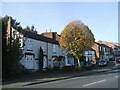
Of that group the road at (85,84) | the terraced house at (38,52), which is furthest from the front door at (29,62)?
the road at (85,84)

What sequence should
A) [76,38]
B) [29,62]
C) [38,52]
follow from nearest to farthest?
1. [29,62]
2. [38,52]
3. [76,38]

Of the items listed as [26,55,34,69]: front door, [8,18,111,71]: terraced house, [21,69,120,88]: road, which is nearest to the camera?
[21,69,120,88]: road

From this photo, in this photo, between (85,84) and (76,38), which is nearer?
(85,84)

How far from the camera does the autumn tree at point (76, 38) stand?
5528 centimetres

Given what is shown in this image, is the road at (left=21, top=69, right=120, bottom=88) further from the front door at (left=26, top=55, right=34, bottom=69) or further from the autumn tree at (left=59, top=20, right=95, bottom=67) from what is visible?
the autumn tree at (left=59, top=20, right=95, bottom=67)

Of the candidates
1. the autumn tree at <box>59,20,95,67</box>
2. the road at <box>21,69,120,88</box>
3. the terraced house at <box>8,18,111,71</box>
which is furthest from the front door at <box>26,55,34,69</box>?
the road at <box>21,69,120,88</box>

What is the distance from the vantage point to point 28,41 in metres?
49.8

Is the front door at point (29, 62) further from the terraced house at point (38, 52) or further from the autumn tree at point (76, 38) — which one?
the autumn tree at point (76, 38)

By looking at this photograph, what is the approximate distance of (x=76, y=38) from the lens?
55594 mm

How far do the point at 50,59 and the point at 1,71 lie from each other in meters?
23.2

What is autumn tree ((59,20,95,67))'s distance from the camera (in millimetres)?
55281

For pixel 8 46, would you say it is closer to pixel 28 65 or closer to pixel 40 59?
pixel 28 65

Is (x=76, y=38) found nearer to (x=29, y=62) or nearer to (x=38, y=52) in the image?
(x=38, y=52)

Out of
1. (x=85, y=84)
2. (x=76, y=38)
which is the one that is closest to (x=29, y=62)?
(x=76, y=38)
